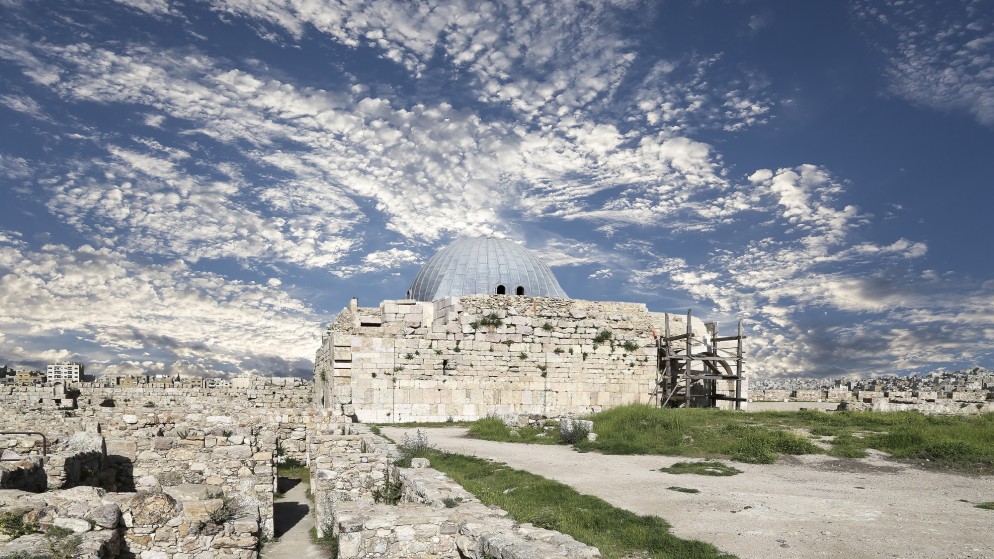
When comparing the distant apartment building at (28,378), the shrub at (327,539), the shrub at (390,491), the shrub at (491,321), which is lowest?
the shrub at (327,539)

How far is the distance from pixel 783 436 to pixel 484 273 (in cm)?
1775

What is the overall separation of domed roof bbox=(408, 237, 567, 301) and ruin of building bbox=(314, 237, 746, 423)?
5.32 m

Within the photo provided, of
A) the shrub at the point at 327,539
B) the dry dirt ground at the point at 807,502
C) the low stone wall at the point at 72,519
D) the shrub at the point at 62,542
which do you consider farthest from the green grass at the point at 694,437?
the shrub at the point at 62,542

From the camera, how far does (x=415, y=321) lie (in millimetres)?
20781

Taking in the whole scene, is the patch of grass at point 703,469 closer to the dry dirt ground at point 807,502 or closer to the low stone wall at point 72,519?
the dry dirt ground at point 807,502

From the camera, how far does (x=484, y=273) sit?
28.6m

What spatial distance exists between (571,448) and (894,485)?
621 cm

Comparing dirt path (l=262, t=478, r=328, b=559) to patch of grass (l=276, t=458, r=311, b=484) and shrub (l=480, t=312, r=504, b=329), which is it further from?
shrub (l=480, t=312, r=504, b=329)

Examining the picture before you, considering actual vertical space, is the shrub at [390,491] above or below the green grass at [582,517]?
below

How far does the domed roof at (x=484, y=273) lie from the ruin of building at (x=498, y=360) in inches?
209

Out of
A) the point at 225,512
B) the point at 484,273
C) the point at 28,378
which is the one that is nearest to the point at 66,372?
the point at 28,378

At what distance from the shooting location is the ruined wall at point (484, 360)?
64.1ft

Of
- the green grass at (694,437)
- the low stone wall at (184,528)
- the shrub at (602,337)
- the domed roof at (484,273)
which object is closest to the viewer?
the low stone wall at (184,528)

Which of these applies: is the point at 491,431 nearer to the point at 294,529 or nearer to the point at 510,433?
the point at 510,433
